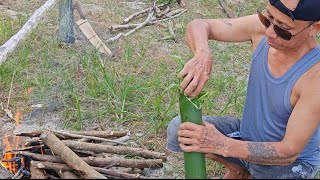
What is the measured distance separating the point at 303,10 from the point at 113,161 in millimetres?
1649

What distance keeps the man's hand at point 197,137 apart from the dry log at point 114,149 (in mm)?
1140

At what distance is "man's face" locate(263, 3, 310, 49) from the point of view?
10.8ft

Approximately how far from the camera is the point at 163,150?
489cm

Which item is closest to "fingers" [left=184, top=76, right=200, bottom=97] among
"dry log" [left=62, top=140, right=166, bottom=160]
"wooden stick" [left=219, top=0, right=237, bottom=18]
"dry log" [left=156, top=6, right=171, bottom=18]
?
"dry log" [left=62, top=140, right=166, bottom=160]

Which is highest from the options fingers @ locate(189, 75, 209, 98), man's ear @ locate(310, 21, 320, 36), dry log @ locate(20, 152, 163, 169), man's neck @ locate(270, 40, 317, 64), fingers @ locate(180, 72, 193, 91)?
man's ear @ locate(310, 21, 320, 36)

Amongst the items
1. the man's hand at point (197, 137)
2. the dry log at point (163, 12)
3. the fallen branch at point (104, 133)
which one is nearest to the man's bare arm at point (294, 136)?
the man's hand at point (197, 137)

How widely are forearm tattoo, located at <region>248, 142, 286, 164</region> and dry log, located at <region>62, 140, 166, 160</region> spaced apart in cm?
127

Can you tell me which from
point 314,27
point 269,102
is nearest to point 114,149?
point 269,102

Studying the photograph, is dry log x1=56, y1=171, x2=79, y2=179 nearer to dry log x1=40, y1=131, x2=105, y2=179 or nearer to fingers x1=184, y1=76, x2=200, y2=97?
dry log x1=40, y1=131, x2=105, y2=179

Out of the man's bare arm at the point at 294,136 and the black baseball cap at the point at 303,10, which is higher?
the black baseball cap at the point at 303,10

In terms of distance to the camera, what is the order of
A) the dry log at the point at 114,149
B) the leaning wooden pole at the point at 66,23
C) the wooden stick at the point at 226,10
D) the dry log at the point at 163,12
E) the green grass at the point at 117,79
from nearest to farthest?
the dry log at the point at 114,149
the green grass at the point at 117,79
the leaning wooden pole at the point at 66,23
the dry log at the point at 163,12
the wooden stick at the point at 226,10

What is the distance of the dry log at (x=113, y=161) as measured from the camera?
12.2 ft

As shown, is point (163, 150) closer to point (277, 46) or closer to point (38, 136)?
point (38, 136)

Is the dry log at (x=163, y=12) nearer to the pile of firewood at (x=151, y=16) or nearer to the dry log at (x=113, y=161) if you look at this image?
the pile of firewood at (x=151, y=16)
